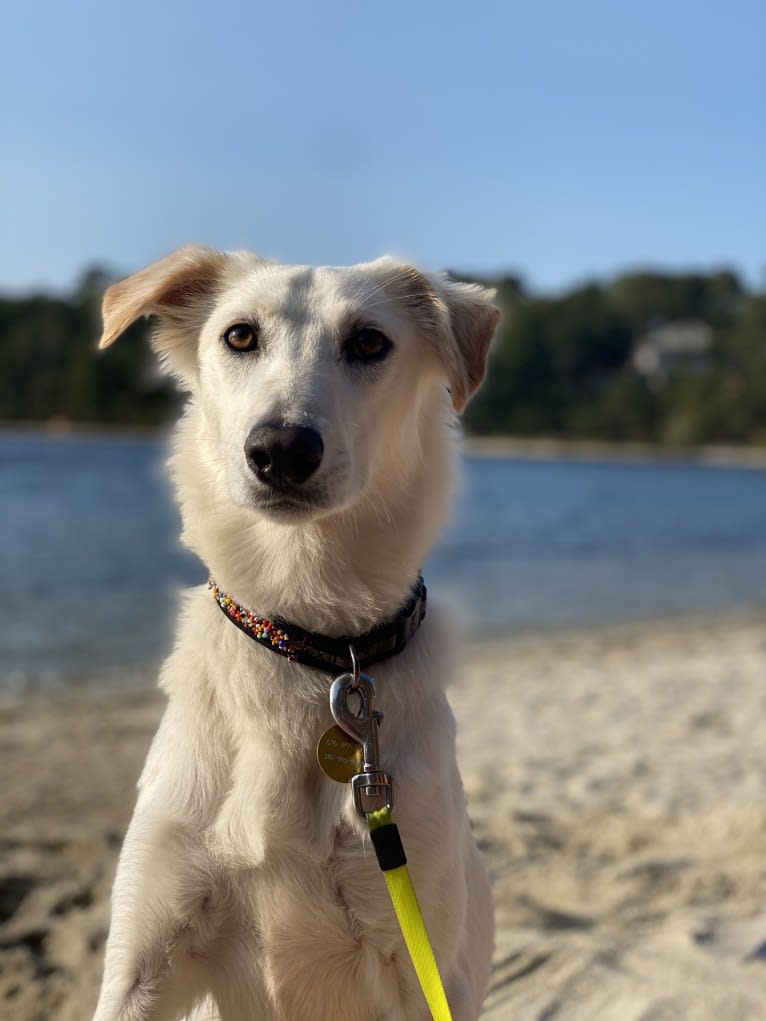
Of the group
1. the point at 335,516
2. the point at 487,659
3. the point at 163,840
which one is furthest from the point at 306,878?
the point at 487,659

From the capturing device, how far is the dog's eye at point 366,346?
2.60 m

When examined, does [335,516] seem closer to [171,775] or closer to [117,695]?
[171,775]

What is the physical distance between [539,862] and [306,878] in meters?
2.76

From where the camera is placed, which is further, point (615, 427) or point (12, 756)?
point (615, 427)

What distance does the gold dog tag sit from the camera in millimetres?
2225

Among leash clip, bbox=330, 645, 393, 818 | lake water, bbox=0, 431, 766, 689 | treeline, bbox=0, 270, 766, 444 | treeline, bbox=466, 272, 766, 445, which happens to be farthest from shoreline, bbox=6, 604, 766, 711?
treeline, bbox=466, 272, 766, 445

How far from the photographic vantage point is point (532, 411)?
243 feet

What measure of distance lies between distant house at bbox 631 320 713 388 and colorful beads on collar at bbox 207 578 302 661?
3098 inches

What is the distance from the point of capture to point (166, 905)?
2.19m

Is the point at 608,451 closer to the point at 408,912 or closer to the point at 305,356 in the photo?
the point at 305,356

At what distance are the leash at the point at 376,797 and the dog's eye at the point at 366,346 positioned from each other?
2.68ft

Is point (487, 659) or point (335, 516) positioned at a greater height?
point (335, 516)

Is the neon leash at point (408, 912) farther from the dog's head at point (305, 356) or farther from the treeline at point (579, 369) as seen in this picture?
the treeline at point (579, 369)

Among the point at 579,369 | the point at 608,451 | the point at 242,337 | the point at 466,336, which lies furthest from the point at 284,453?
the point at 579,369
